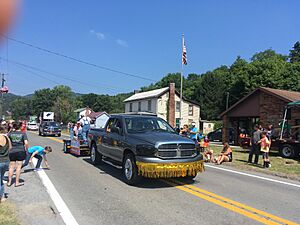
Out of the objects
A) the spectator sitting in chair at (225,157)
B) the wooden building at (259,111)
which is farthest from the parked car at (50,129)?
the spectator sitting in chair at (225,157)

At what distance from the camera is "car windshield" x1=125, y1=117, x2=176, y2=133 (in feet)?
29.4

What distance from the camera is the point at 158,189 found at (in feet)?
24.4

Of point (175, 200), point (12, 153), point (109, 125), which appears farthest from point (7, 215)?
point (109, 125)

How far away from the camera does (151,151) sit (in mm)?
7469

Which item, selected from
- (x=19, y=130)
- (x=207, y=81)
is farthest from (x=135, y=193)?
(x=207, y=81)

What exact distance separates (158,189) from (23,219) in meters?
3.33

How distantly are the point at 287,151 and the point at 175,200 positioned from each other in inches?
477

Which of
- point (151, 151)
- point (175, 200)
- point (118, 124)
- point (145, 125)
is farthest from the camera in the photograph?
point (118, 124)

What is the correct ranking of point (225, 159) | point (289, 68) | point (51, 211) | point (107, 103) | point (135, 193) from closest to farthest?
point (51, 211)
point (135, 193)
point (225, 159)
point (289, 68)
point (107, 103)

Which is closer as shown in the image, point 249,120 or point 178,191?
point 178,191

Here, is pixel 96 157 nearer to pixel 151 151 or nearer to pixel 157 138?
pixel 157 138

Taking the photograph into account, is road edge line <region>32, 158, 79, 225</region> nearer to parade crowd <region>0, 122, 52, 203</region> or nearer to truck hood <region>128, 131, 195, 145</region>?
parade crowd <region>0, 122, 52, 203</region>

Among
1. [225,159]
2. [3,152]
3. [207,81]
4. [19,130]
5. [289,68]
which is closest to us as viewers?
[3,152]

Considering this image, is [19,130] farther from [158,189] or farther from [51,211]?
[158,189]
